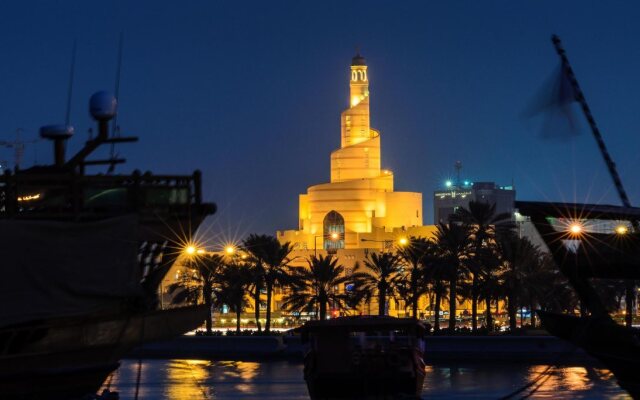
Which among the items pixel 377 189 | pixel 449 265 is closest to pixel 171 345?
pixel 449 265

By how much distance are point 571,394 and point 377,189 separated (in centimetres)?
10617

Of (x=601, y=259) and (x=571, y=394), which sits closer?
(x=601, y=259)

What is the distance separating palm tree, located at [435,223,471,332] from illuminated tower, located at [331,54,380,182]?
2843 inches

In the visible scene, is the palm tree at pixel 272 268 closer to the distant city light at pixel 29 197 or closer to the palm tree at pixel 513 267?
the palm tree at pixel 513 267

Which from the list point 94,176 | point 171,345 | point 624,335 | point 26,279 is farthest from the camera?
point 171,345

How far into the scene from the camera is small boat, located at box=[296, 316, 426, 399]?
148 ft

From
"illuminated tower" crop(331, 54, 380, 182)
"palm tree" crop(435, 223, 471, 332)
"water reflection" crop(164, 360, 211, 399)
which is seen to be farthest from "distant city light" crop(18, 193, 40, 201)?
"illuminated tower" crop(331, 54, 380, 182)

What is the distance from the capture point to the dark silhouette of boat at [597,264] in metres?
39.7

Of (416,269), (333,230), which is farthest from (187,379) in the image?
(333,230)

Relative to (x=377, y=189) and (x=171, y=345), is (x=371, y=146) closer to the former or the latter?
(x=377, y=189)

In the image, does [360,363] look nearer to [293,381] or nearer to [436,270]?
[293,381]

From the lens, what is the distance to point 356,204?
155 meters

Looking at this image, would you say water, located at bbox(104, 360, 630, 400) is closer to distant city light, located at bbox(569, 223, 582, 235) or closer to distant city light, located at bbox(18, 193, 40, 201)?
distant city light, located at bbox(569, 223, 582, 235)

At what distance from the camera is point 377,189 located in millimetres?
158000
